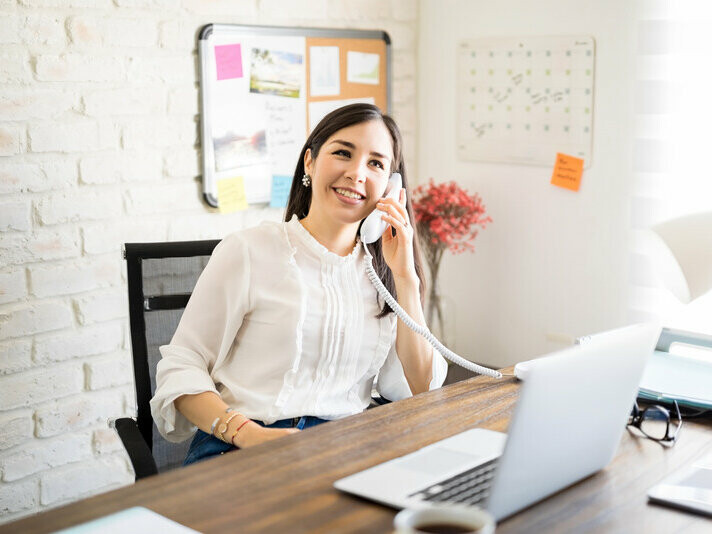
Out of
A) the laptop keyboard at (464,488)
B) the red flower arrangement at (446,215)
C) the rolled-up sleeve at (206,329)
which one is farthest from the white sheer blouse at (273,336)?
the red flower arrangement at (446,215)

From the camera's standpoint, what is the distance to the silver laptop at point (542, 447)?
1099 mm

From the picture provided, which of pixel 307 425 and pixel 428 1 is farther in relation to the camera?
pixel 428 1

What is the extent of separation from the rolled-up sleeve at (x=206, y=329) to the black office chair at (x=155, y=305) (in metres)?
0.08

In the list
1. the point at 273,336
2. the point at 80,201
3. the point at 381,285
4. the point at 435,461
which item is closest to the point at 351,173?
the point at 381,285

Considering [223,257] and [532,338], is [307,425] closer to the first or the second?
[223,257]

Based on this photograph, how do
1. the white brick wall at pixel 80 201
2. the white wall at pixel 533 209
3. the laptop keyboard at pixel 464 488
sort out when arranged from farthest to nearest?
the white wall at pixel 533 209, the white brick wall at pixel 80 201, the laptop keyboard at pixel 464 488

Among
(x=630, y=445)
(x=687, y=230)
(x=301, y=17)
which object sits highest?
(x=301, y=17)

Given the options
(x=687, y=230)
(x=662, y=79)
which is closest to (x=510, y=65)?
(x=662, y=79)

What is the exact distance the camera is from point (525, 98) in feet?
10.3

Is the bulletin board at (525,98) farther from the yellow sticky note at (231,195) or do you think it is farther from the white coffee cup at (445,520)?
the white coffee cup at (445,520)

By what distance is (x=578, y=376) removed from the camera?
1.15m

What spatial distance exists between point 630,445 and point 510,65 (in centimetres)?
195

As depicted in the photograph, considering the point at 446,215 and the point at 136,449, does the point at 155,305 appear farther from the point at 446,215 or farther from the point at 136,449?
the point at 446,215

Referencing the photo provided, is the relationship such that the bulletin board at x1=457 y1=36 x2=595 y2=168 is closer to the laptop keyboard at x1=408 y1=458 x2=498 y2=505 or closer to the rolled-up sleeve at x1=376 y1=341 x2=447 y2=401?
the rolled-up sleeve at x1=376 y1=341 x2=447 y2=401
